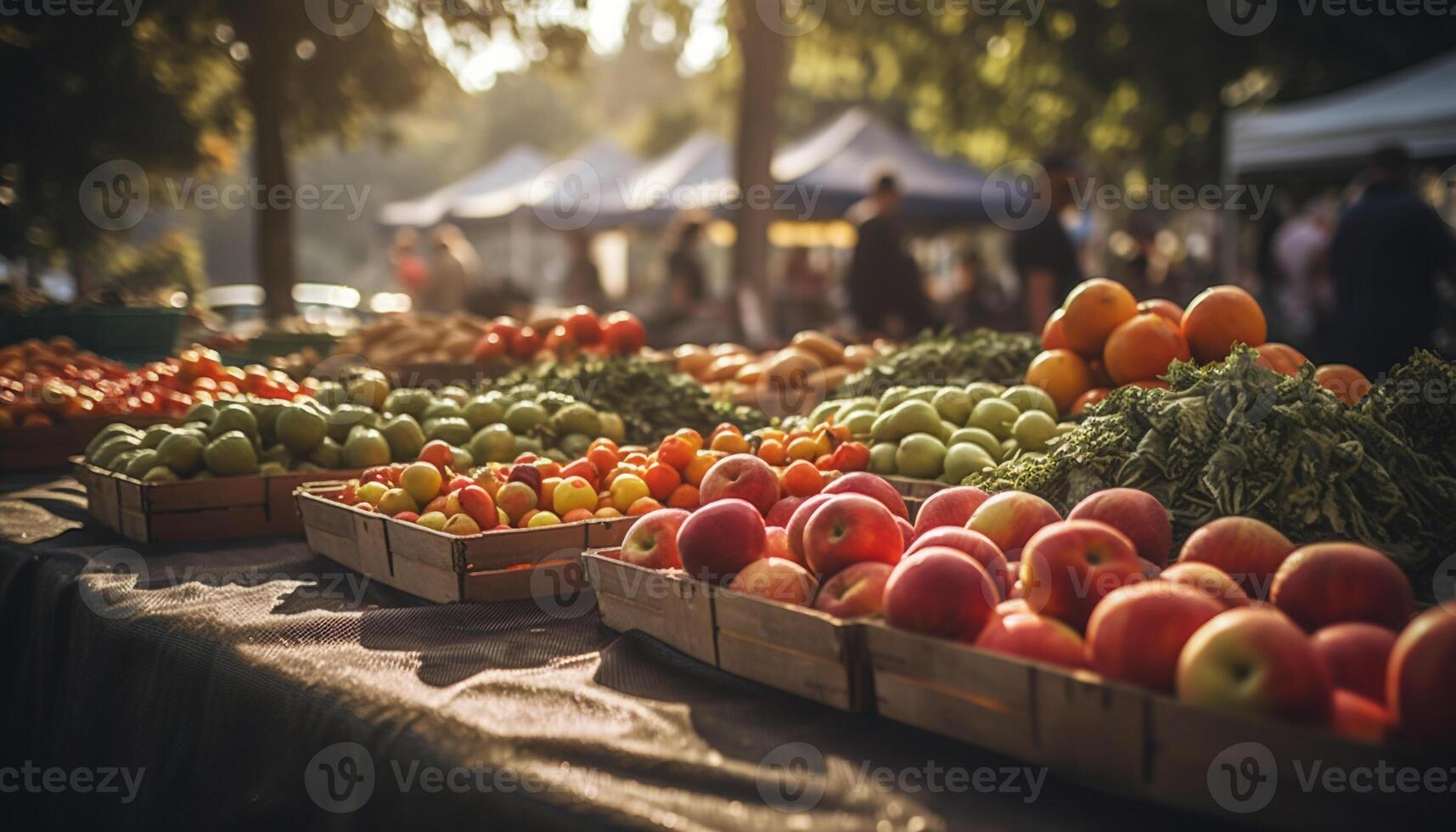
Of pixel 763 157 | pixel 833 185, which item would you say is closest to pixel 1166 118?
pixel 833 185

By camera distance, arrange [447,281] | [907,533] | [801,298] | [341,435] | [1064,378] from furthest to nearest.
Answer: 1. [801,298]
2. [447,281]
3. [341,435]
4. [1064,378]
5. [907,533]

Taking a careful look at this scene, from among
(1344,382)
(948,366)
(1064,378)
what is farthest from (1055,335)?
(1344,382)

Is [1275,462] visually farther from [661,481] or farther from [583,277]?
[583,277]

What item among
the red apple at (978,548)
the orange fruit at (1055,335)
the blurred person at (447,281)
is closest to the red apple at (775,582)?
the red apple at (978,548)

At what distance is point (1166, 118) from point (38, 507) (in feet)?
62.3

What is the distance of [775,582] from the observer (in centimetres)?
219

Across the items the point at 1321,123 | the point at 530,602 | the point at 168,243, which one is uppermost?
the point at 168,243

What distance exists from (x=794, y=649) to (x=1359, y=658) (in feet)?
2.95

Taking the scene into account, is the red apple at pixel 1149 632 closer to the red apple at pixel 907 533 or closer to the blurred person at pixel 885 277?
the red apple at pixel 907 533

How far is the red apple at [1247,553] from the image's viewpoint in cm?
203

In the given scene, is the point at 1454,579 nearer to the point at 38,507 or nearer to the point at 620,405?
the point at 620,405

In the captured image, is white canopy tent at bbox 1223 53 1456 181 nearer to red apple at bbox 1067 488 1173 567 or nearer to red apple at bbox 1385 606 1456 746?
red apple at bbox 1067 488 1173 567

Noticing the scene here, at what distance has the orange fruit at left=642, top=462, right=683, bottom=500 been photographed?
3.25 metres

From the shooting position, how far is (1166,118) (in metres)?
19.3
